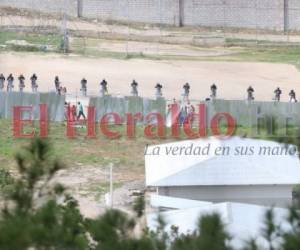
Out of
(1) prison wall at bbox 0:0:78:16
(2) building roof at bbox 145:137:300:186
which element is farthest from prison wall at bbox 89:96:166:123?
(1) prison wall at bbox 0:0:78:16

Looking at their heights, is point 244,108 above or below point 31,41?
below

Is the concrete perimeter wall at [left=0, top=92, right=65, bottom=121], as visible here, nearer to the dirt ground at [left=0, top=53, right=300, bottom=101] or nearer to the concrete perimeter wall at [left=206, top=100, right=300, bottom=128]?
the concrete perimeter wall at [left=206, top=100, right=300, bottom=128]

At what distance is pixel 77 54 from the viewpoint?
152 feet

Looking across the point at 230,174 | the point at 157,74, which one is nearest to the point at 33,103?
the point at 230,174

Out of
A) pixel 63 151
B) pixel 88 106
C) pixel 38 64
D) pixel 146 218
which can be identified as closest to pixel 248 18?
pixel 38 64

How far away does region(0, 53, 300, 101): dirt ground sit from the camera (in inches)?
1490

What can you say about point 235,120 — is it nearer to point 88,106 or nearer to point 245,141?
point 88,106

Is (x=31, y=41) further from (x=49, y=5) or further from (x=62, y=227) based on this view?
(x=62, y=227)

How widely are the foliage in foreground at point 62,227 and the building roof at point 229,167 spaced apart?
32.6 ft

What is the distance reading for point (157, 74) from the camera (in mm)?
A: 41281

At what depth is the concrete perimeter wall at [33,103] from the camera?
28672mm

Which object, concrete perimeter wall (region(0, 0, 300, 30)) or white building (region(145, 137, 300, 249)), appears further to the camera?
concrete perimeter wall (region(0, 0, 300, 30))

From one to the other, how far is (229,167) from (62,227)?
11.0m

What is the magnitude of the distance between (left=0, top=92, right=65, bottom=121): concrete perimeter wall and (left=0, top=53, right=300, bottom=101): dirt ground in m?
6.71
